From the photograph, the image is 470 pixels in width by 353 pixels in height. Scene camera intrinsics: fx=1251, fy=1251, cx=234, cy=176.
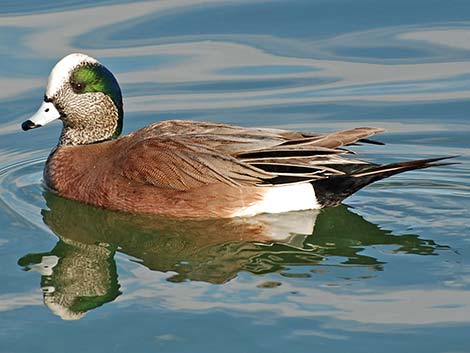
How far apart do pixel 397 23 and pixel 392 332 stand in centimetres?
565

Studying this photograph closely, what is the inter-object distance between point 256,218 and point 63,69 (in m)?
1.68

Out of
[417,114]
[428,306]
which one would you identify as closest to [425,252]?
[428,306]

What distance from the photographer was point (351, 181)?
7473 mm

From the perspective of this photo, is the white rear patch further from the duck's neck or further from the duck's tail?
the duck's neck

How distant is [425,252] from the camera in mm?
6801

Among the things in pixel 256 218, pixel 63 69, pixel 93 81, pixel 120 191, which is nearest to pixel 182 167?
pixel 120 191

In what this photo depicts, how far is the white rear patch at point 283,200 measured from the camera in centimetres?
759

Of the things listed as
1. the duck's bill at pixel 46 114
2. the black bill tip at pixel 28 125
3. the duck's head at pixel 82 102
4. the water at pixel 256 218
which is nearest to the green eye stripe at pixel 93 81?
the duck's head at pixel 82 102

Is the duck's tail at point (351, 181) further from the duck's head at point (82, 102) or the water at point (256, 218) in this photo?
the duck's head at point (82, 102)

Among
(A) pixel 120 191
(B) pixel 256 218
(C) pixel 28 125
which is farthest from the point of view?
(C) pixel 28 125

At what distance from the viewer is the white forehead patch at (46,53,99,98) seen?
26.7 feet

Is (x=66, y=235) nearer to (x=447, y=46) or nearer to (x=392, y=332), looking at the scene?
(x=392, y=332)

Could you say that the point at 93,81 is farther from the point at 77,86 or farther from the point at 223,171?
the point at 223,171

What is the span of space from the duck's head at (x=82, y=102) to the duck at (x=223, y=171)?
0.42 m
